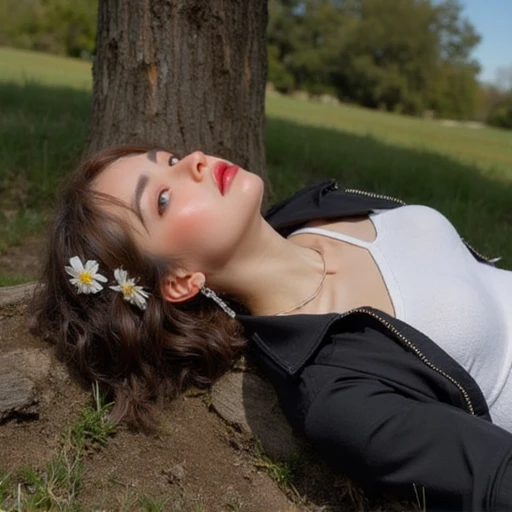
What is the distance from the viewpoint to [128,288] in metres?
2.47

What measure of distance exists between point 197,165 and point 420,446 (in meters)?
1.13

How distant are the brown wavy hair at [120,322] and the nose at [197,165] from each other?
27 centimetres

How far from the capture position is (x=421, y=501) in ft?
6.91

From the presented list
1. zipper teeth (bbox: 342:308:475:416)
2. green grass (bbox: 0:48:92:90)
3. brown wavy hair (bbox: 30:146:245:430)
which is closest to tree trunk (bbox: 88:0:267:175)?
brown wavy hair (bbox: 30:146:245:430)

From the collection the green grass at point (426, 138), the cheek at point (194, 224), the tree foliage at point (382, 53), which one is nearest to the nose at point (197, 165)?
the cheek at point (194, 224)

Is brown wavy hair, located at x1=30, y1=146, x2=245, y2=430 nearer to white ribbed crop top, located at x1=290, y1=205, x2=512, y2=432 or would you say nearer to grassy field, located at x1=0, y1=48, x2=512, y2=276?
white ribbed crop top, located at x1=290, y1=205, x2=512, y2=432

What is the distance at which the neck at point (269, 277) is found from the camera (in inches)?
100.0

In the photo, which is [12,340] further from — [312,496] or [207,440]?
[312,496]

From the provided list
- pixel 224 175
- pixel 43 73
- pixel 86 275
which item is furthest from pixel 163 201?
pixel 43 73

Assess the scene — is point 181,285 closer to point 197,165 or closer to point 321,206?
point 197,165

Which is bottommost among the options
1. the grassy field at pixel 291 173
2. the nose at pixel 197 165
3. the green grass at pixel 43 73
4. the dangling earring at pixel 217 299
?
the green grass at pixel 43 73

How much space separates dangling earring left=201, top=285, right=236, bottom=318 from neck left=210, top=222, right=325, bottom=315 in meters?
0.04

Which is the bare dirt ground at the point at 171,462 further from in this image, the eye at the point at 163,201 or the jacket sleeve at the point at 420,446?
the eye at the point at 163,201

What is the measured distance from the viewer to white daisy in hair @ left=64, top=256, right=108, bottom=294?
2.46 metres
